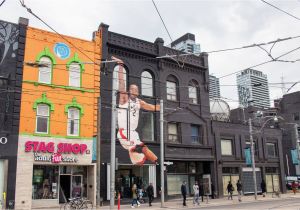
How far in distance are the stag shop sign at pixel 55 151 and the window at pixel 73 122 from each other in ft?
3.26

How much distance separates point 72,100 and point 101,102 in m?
2.35

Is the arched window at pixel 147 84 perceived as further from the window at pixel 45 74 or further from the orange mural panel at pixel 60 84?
the window at pixel 45 74

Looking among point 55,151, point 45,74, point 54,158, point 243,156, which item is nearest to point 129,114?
point 55,151

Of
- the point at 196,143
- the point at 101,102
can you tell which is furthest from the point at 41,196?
the point at 196,143

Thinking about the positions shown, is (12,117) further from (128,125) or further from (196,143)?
(196,143)

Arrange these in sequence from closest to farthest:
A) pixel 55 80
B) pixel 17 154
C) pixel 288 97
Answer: pixel 17 154 → pixel 55 80 → pixel 288 97

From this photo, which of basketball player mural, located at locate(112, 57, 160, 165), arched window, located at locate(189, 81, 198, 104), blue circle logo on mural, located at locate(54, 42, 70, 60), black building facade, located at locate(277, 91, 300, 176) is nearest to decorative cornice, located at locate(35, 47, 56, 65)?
blue circle logo on mural, located at locate(54, 42, 70, 60)

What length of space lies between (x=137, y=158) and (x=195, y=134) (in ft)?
25.7

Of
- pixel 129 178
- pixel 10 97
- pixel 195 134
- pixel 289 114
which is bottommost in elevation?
pixel 129 178

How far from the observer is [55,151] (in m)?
25.7

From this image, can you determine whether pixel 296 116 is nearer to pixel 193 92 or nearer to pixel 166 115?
pixel 193 92

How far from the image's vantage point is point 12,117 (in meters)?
24.4

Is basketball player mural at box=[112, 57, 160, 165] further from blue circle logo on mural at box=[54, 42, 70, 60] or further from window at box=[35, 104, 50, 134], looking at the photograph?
window at box=[35, 104, 50, 134]

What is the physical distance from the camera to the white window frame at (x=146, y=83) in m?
31.7
